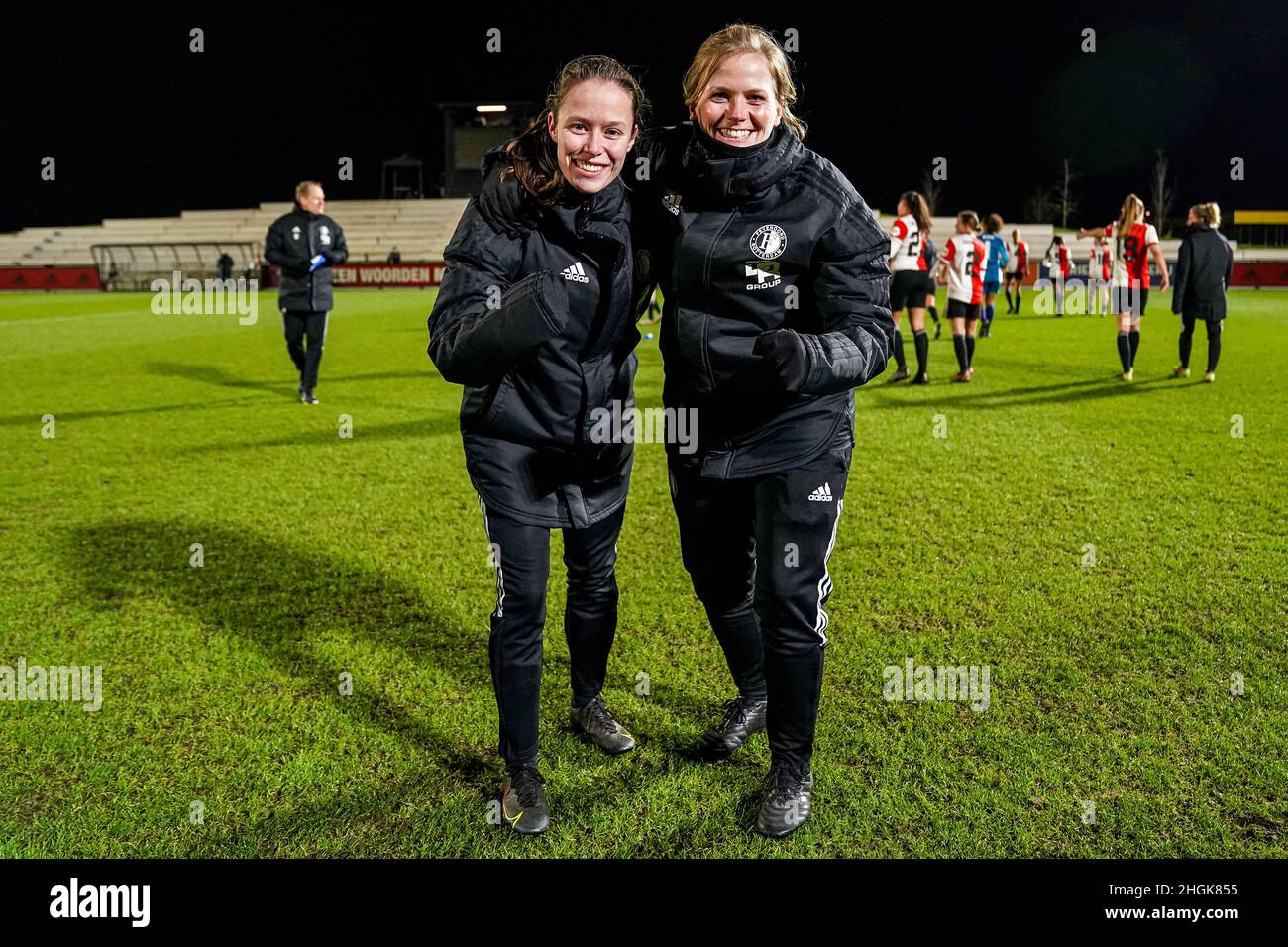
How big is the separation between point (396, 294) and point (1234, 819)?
34.2 metres

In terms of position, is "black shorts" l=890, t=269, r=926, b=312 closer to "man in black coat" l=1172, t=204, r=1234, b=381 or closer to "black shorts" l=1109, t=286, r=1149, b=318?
"black shorts" l=1109, t=286, r=1149, b=318

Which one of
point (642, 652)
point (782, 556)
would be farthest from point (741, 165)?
point (642, 652)

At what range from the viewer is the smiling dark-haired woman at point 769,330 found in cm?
244

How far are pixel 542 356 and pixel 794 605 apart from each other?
0.98 meters

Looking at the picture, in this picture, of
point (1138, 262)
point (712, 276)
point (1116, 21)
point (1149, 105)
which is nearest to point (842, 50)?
point (1116, 21)

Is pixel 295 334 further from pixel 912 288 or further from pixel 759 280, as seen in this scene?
pixel 759 280

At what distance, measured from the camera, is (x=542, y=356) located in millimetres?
2574

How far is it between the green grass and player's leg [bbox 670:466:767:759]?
0.35 ft

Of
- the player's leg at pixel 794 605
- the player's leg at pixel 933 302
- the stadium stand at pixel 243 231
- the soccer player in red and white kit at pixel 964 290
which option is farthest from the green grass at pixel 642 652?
the stadium stand at pixel 243 231

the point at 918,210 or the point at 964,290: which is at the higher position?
the point at 918,210

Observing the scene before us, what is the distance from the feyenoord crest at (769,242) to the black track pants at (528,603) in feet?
2.88

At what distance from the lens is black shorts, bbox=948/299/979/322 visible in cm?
1089

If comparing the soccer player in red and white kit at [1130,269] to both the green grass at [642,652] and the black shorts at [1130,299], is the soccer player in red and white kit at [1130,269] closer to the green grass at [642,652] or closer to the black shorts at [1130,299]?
the black shorts at [1130,299]

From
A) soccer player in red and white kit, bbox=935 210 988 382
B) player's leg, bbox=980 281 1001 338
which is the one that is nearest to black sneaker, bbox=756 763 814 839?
soccer player in red and white kit, bbox=935 210 988 382
